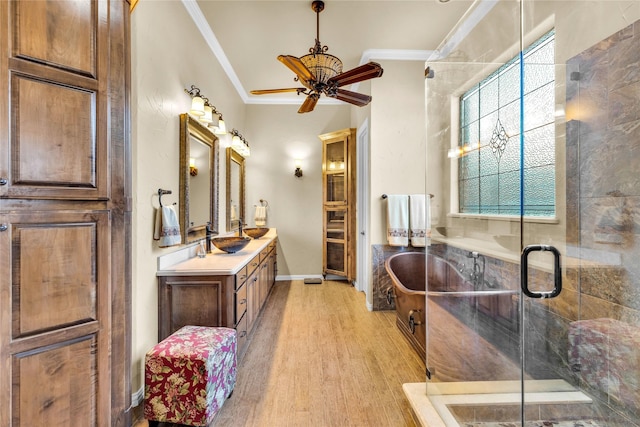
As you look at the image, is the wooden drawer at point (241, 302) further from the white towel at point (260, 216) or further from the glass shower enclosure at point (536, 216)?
the white towel at point (260, 216)

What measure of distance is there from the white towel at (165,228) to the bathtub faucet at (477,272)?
7.75ft

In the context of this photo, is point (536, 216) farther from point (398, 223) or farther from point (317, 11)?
point (317, 11)

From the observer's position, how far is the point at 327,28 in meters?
3.08

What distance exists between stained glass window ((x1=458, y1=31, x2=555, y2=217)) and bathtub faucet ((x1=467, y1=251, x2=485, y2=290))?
0.36 meters

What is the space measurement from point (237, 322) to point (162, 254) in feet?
2.59

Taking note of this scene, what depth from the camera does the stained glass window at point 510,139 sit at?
1869 mm

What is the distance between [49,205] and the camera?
1.14 m

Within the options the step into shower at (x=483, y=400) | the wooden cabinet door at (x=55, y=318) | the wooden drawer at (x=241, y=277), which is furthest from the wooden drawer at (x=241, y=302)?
the step into shower at (x=483, y=400)

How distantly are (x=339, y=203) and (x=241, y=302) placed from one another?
279 centimetres

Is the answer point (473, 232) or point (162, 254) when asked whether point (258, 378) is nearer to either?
point (162, 254)

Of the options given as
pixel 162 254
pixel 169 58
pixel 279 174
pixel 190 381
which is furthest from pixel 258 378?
pixel 279 174

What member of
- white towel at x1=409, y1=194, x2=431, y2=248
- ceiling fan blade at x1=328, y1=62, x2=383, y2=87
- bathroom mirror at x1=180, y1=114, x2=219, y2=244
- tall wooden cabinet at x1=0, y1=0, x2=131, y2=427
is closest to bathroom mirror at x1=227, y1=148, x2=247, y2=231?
bathroom mirror at x1=180, y1=114, x2=219, y2=244

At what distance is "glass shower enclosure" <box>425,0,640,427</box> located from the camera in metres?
1.49

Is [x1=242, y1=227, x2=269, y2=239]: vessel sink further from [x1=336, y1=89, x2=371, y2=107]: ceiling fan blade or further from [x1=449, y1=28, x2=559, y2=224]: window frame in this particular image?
[x1=449, y1=28, x2=559, y2=224]: window frame
